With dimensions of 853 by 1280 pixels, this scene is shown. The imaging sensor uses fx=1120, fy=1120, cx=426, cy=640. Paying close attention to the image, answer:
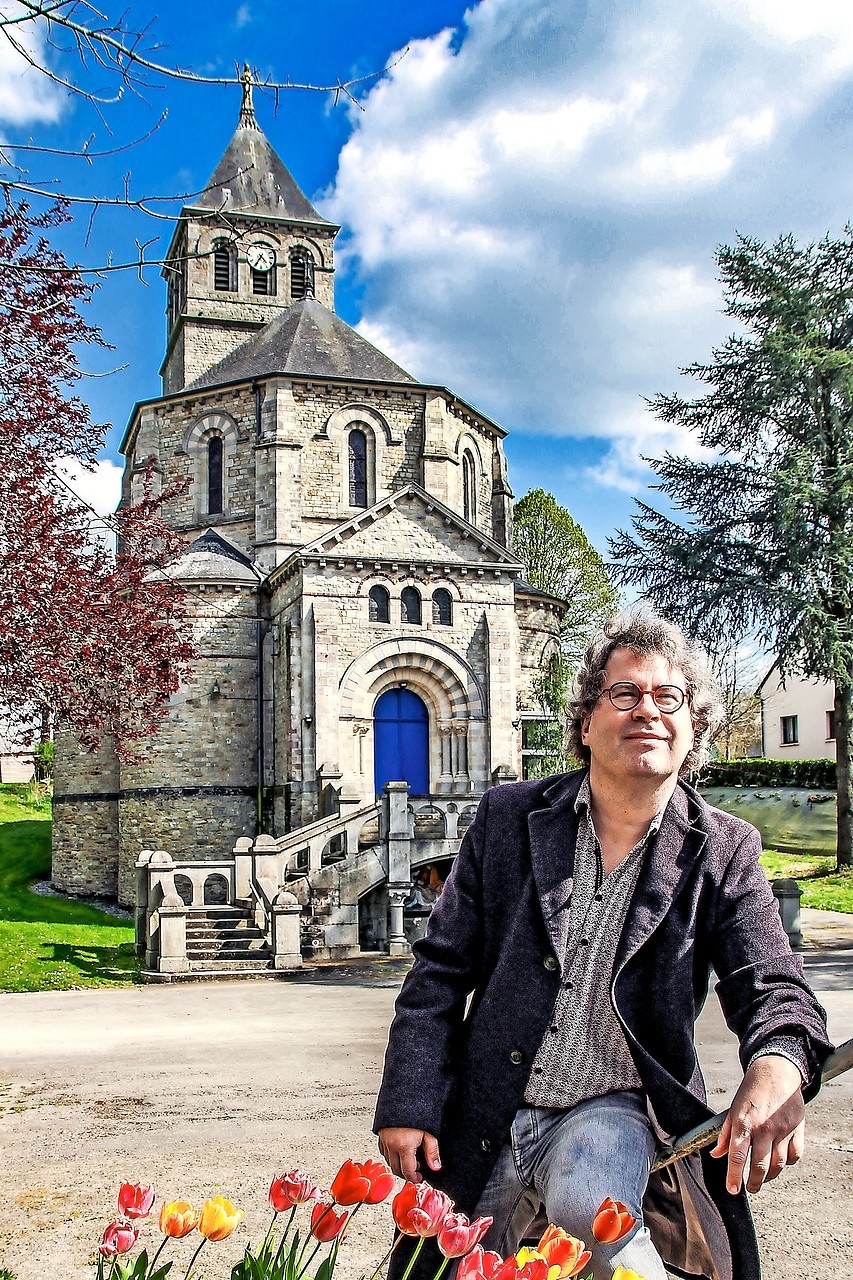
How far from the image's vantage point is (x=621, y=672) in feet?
10.4

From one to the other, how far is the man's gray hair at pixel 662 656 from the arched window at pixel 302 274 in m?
35.4

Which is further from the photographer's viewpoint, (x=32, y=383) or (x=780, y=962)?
(x=32, y=383)

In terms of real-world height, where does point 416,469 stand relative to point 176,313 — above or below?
below

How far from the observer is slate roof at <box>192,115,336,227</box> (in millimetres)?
36906

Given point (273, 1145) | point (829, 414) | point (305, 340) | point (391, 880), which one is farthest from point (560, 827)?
point (305, 340)

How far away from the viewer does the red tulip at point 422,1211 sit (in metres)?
2.18

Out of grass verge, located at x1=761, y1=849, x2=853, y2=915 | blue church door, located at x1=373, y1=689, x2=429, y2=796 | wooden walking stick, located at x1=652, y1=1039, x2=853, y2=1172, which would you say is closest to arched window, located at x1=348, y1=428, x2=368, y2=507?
blue church door, located at x1=373, y1=689, x2=429, y2=796

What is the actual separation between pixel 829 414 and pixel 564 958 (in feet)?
74.1

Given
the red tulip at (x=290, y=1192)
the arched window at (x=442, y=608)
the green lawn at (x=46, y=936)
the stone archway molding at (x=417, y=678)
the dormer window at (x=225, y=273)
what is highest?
the dormer window at (x=225, y=273)

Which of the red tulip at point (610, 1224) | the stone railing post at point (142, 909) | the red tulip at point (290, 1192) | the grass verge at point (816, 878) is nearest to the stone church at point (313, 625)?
the stone railing post at point (142, 909)

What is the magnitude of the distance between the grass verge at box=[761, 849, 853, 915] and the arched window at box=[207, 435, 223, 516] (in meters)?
16.8

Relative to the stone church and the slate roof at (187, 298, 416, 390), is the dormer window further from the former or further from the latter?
the slate roof at (187, 298, 416, 390)

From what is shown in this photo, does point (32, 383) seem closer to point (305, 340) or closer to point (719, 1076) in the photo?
point (719, 1076)

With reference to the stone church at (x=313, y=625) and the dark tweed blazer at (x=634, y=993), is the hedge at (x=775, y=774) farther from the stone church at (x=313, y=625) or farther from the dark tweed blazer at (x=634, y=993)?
the dark tweed blazer at (x=634, y=993)
